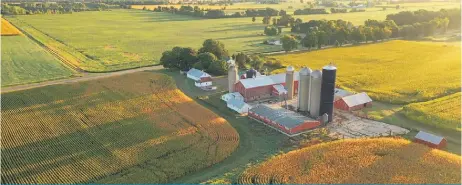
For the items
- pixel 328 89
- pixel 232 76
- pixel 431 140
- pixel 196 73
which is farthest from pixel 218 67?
pixel 431 140

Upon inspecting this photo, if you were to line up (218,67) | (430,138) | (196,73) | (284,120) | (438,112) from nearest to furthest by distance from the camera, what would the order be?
(430,138), (284,120), (438,112), (196,73), (218,67)

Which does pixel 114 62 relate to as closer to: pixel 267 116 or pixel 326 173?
pixel 267 116

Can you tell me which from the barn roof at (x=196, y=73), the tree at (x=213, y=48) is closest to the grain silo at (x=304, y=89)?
the barn roof at (x=196, y=73)

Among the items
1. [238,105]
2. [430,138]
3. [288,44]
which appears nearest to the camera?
[430,138]

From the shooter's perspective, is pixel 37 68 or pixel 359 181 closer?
pixel 359 181

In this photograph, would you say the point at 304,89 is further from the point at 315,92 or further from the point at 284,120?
the point at 284,120

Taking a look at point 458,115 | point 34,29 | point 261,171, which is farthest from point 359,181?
point 34,29
